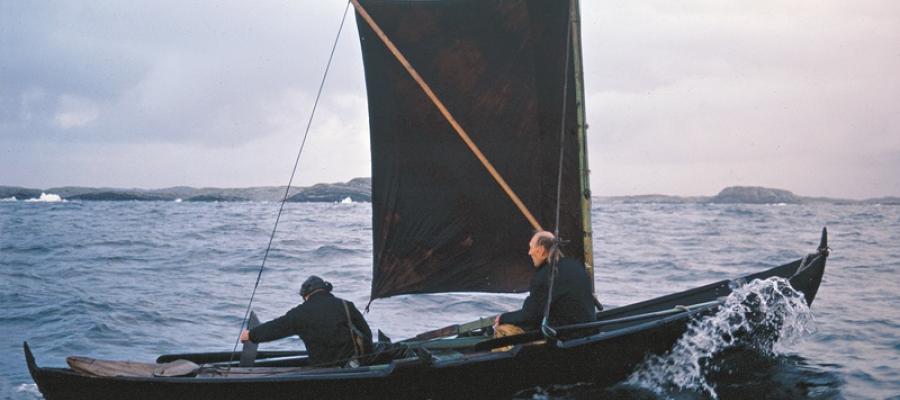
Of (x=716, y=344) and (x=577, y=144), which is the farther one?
(x=577, y=144)

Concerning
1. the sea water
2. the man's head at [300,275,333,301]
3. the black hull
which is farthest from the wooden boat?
the man's head at [300,275,333,301]

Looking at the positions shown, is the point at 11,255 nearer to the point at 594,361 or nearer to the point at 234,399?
the point at 234,399

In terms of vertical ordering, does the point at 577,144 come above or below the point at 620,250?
above

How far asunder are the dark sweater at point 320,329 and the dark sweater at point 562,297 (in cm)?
205

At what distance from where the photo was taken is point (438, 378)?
27.5 ft

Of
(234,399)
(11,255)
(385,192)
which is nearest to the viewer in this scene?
(234,399)

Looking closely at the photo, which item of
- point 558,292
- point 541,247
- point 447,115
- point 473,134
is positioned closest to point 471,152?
point 473,134

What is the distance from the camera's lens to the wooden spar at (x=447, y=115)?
1034 centimetres

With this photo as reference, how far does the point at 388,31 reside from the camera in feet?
34.1

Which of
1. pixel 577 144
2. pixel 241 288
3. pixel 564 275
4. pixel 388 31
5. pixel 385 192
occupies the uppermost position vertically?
pixel 388 31

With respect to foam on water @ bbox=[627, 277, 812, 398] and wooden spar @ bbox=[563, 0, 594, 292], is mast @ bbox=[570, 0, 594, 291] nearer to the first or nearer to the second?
wooden spar @ bbox=[563, 0, 594, 292]

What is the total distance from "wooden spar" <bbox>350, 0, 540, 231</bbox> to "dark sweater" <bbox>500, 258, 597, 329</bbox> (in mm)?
1644

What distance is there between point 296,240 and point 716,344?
3778 centimetres

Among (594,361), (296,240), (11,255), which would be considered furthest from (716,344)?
(296,240)
